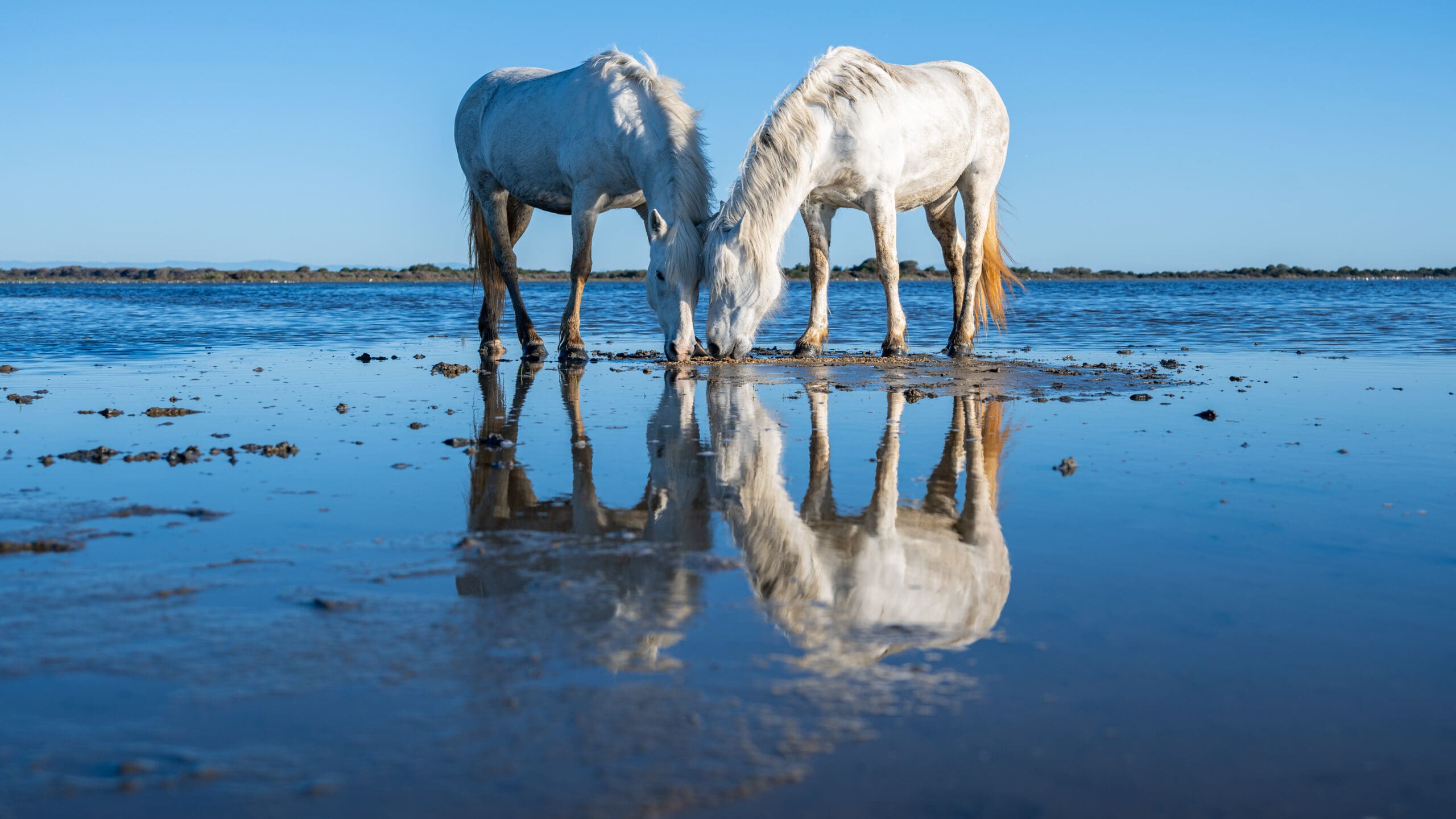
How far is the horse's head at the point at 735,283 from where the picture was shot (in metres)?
7.79

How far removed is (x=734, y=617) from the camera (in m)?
2.38

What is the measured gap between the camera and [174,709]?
1852 millimetres

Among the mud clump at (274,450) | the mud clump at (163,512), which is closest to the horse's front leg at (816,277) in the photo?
the mud clump at (274,450)

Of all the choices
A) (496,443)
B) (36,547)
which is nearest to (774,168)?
(496,443)

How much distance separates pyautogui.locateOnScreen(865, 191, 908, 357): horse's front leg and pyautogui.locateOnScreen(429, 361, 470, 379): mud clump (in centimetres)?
355

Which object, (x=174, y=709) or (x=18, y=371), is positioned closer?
(x=174, y=709)

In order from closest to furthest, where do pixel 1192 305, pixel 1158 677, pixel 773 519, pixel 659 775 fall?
pixel 659 775 < pixel 1158 677 < pixel 773 519 < pixel 1192 305

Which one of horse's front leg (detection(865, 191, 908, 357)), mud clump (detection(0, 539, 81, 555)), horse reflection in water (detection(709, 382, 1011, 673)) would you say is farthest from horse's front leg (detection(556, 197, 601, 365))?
mud clump (detection(0, 539, 81, 555))

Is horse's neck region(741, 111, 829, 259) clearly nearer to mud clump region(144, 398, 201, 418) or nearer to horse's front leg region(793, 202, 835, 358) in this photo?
horse's front leg region(793, 202, 835, 358)

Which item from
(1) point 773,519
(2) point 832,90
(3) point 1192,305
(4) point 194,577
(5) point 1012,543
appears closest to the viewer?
(4) point 194,577

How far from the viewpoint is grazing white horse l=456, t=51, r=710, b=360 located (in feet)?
26.8

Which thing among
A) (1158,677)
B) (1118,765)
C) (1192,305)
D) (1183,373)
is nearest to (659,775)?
(1118,765)

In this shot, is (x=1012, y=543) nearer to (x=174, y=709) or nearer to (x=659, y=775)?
(x=659, y=775)

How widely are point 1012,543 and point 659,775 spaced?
1728 mm
